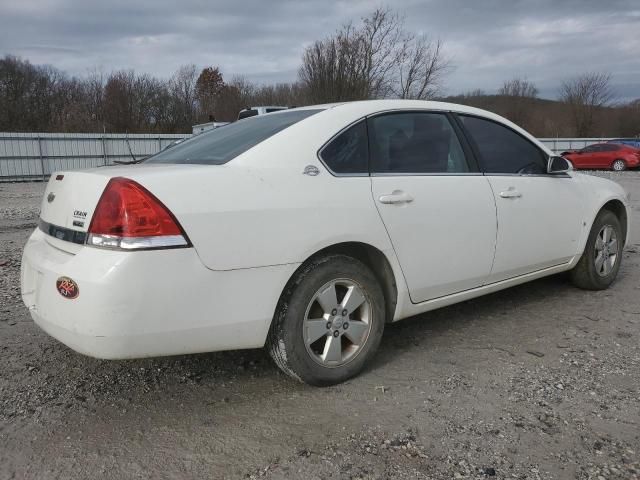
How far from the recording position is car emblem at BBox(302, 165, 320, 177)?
2750 millimetres

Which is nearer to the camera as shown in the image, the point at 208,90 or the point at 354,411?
the point at 354,411

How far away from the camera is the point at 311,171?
277cm

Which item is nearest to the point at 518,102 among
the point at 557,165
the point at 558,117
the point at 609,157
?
the point at 558,117

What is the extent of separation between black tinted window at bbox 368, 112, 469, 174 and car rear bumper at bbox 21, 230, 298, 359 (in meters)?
0.97

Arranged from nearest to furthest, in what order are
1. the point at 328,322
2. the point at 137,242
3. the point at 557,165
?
the point at 137,242 < the point at 328,322 < the point at 557,165

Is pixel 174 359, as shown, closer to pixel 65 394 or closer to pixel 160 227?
pixel 65 394

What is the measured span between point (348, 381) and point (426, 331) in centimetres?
104

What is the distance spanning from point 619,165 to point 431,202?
25676 mm

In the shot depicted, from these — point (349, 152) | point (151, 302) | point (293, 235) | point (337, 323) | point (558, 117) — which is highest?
point (558, 117)

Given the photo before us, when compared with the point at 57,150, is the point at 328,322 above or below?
below

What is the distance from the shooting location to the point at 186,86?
133ft

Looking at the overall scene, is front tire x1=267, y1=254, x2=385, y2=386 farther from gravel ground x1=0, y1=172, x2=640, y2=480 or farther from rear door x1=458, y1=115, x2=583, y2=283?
rear door x1=458, y1=115, x2=583, y2=283

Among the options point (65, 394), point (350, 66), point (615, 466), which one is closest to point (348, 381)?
point (615, 466)

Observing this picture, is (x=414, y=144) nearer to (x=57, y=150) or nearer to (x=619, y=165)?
(x=57, y=150)
